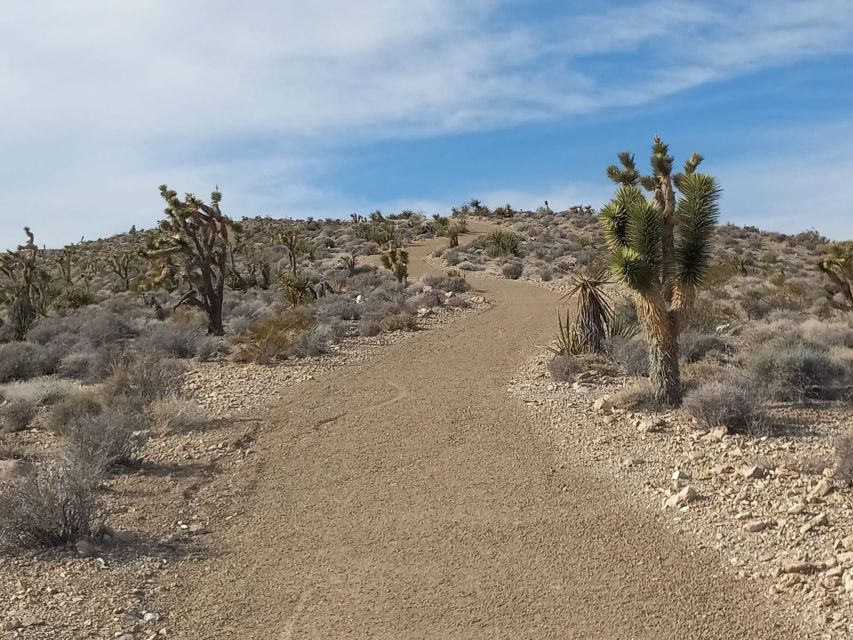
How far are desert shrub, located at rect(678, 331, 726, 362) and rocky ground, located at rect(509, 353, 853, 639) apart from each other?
8.61 feet

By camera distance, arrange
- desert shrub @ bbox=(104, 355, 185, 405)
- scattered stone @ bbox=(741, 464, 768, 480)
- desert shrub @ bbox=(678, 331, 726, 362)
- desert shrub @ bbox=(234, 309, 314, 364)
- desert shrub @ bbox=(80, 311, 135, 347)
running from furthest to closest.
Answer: desert shrub @ bbox=(80, 311, 135, 347) < desert shrub @ bbox=(234, 309, 314, 364) < desert shrub @ bbox=(678, 331, 726, 362) < desert shrub @ bbox=(104, 355, 185, 405) < scattered stone @ bbox=(741, 464, 768, 480)

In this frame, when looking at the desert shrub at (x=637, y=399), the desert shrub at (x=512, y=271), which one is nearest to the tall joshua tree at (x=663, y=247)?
the desert shrub at (x=637, y=399)

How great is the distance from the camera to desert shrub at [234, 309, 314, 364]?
1552 cm

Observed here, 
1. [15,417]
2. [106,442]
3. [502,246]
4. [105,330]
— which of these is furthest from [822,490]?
[502,246]

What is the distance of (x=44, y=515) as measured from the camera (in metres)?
6.40

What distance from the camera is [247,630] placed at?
5.38 meters

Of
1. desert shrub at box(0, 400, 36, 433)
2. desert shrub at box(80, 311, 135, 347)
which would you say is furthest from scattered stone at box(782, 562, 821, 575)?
desert shrub at box(80, 311, 135, 347)

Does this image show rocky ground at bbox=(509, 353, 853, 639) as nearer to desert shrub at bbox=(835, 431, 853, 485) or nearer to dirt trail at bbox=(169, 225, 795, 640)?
desert shrub at bbox=(835, 431, 853, 485)

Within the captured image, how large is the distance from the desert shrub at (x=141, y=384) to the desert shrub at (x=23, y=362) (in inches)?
179

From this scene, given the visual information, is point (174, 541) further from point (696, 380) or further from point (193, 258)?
point (193, 258)

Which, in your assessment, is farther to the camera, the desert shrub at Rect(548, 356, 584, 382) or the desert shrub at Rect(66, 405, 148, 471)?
the desert shrub at Rect(548, 356, 584, 382)

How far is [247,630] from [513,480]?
3.67 metres

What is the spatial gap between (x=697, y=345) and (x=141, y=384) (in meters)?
9.39

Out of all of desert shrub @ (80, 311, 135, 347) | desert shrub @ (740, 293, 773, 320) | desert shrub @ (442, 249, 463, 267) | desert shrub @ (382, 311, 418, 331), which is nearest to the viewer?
desert shrub @ (740, 293, 773, 320)
